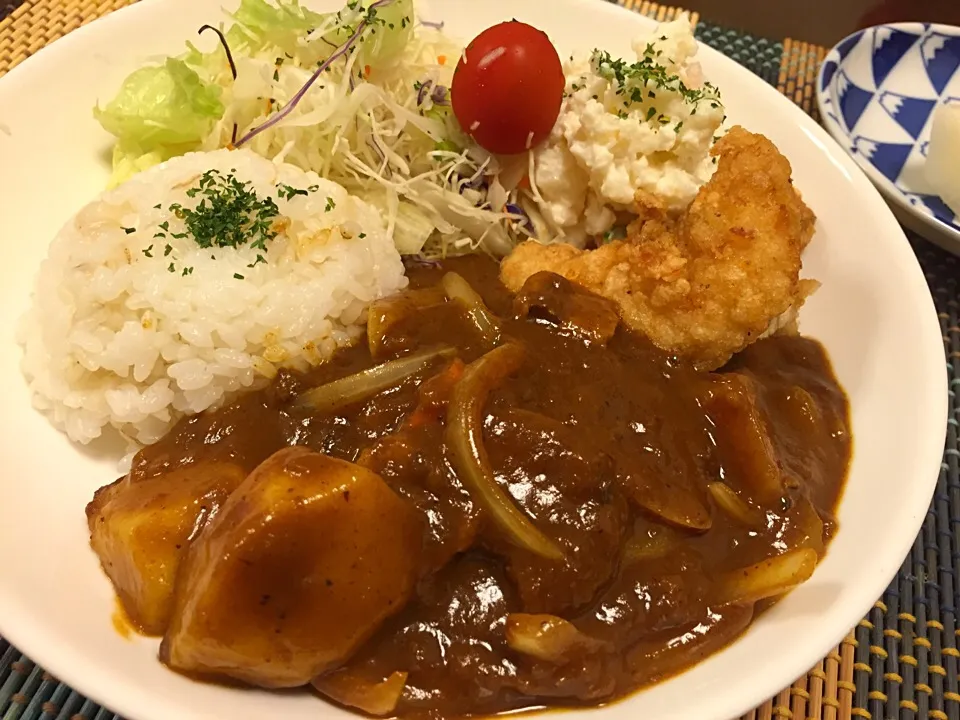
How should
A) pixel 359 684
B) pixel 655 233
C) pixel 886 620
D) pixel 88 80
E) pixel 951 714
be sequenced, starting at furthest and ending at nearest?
pixel 88 80 → pixel 655 233 → pixel 886 620 → pixel 951 714 → pixel 359 684

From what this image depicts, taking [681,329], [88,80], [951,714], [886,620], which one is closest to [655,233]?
[681,329]

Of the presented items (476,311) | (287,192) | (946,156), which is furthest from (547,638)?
(946,156)

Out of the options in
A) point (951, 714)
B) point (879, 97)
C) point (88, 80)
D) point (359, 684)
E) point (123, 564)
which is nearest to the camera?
point (359, 684)

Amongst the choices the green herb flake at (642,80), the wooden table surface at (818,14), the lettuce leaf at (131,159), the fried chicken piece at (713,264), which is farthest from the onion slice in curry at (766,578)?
the wooden table surface at (818,14)

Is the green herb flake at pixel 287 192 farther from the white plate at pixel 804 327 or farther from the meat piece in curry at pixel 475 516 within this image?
the white plate at pixel 804 327

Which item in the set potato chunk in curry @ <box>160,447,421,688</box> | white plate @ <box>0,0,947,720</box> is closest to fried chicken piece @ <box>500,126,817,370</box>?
white plate @ <box>0,0,947,720</box>

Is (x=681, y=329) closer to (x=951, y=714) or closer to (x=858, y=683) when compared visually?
(x=858, y=683)
